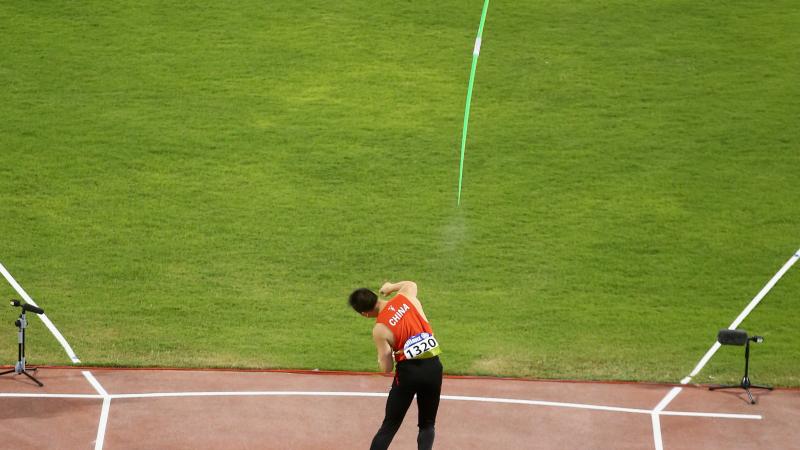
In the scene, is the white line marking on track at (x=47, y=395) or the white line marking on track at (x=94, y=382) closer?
the white line marking on track at (x=47, y=395)

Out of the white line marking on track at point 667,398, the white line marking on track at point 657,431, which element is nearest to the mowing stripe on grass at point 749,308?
the white line marking on track at point 667,398

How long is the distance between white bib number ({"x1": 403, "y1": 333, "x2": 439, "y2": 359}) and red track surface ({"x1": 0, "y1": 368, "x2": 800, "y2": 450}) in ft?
5.34

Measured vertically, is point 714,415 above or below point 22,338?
below

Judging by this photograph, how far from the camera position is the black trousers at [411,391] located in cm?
935

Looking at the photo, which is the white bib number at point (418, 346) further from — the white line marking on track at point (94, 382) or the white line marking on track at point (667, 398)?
the white line marking on track at point (94, 382)

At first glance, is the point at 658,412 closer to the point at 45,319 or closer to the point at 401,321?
the point at 401,321

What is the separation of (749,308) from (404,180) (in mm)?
5736

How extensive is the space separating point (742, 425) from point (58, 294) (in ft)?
28.3

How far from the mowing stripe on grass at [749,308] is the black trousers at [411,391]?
4.26m

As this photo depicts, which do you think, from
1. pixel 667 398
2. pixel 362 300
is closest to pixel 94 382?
pixel 362 300

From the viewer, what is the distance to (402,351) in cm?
935

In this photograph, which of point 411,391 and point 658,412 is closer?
point 411,391

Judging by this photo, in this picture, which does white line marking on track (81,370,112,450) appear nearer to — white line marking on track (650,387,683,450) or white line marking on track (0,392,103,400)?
white line marking on track (0,392,103,400)

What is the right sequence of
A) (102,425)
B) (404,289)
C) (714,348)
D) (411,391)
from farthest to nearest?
(714,348) < (102,425) < (404,289) < (411,391)
